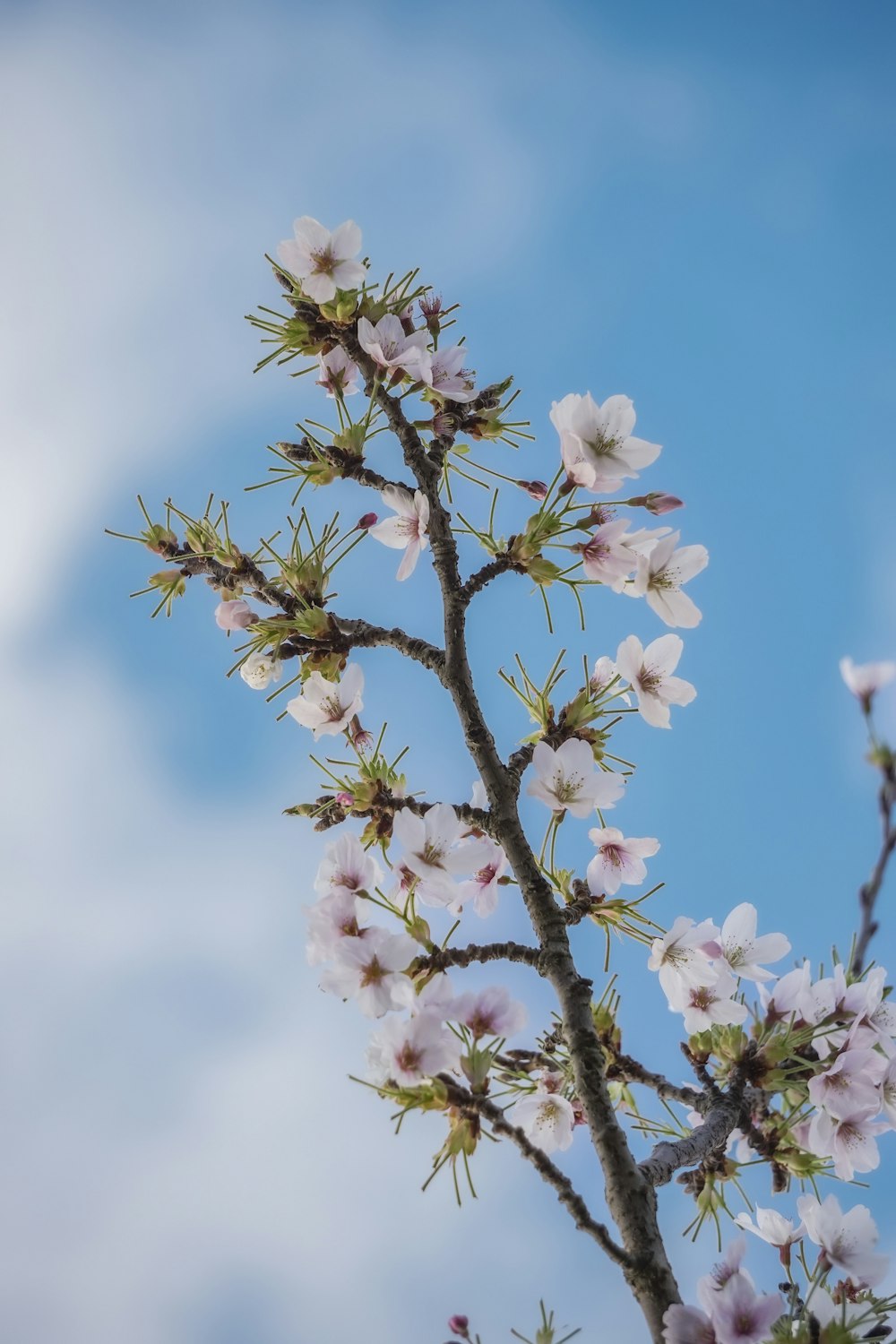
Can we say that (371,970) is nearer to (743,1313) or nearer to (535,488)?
(743,1313)

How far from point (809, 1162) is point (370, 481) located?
1.57 meters

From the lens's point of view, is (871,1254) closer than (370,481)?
Yes

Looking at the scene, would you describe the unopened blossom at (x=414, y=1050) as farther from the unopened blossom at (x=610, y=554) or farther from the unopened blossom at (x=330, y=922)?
the unopened blossom at (x=610, y=554)

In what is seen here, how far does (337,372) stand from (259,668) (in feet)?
2.26

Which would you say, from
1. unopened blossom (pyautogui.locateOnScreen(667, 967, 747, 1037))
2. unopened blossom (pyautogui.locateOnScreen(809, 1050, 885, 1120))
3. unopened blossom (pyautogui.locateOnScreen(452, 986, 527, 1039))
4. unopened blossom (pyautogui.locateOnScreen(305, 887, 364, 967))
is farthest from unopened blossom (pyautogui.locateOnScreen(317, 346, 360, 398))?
unopened blossom (pyautogui.locateOnScreen(809, 1050, 885, 1120))

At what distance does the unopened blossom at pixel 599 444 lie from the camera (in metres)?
1.97

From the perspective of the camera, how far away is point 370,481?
2246 millimetres

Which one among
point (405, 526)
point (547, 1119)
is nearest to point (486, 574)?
point (405, 526)

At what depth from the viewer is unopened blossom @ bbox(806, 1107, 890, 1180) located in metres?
1.84

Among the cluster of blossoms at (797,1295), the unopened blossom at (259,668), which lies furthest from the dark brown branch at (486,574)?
the cluster of blossoms at (797,1295)

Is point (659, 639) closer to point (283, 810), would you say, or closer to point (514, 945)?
point (514, 945)

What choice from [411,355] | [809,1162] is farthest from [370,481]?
[809,1162]

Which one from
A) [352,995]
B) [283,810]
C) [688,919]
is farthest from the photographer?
[283,810]

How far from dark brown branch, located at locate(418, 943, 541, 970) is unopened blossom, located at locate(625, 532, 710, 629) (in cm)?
71
